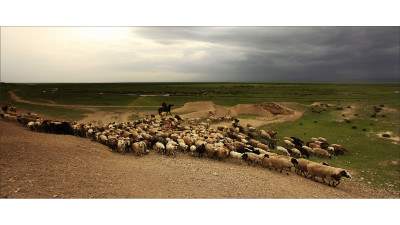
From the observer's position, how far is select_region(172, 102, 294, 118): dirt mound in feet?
36.9

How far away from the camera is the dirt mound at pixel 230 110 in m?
11.3

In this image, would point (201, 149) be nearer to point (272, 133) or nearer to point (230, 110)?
point (272, 133)

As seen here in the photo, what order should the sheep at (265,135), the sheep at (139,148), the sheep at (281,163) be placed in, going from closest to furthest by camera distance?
the sheep at (281,163), the sheep at (139,148), the sheep at (265,135)

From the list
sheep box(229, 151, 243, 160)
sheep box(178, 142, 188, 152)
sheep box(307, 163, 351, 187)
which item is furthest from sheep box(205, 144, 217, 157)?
sheep box(307, 163, 351, 187)

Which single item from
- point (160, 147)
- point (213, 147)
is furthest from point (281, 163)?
point (160, 147)

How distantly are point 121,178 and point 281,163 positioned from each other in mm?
4706

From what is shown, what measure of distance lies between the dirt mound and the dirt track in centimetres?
637

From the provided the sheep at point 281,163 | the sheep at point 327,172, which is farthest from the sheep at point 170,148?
the sheep at point 327,172

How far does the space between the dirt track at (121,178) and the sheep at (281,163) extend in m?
0.25

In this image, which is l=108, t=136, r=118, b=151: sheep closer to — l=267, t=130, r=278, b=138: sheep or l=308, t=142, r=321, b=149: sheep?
l=267, t=130, r=278, b=138: sheep

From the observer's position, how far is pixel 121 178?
4.20 metres

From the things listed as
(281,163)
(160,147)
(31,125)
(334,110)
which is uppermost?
(334,110)

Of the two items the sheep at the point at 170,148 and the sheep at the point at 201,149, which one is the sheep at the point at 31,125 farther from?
the sheep at the point at 201,149

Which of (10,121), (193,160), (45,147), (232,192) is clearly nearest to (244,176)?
(232,192)
